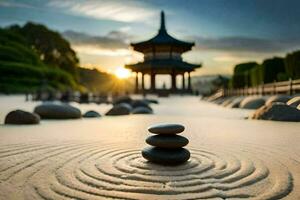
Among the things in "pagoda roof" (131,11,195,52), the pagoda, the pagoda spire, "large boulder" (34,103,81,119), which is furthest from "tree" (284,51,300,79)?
the pagoda spire

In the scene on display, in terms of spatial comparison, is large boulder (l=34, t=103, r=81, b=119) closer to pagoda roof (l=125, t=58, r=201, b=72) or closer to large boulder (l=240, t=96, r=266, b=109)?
large boulder (l=240, t=96, r=266, b=109)

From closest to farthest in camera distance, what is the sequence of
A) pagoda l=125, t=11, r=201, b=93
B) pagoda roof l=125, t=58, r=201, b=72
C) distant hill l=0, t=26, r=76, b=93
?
pagoda roof l=125, t=58, r=201, b=72 → pagoda l=125, t=11, r=201, b=93 → distant hill l=0, t=26, r=76, b=93

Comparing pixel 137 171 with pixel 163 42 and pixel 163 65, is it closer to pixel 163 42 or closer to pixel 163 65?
pixel 163 65

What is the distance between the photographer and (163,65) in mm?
45469

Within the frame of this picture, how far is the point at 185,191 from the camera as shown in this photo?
371cm

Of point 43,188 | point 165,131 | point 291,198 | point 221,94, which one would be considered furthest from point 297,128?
point 221,94

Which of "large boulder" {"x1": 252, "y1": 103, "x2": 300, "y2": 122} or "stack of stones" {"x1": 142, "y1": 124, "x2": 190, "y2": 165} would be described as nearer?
"stack of stones" {"x1": 142, "y1": 124, "x2": 190, "y2": 165}

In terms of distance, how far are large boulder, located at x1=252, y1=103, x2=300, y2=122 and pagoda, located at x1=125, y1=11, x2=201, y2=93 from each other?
1302 inches

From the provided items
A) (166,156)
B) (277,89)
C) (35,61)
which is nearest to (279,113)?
(166,156)

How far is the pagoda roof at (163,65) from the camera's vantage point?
45.5m

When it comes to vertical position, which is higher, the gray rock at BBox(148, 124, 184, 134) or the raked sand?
the gray rock at BBox(148, 124, 184, 134)

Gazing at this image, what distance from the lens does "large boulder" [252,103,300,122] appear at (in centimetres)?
1139

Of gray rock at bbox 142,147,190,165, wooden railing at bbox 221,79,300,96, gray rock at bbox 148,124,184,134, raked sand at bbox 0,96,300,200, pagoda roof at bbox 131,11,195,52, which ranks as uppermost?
pagoda roof at bbox 131,11,195,52

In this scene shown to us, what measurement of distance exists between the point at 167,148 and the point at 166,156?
0.90ft
